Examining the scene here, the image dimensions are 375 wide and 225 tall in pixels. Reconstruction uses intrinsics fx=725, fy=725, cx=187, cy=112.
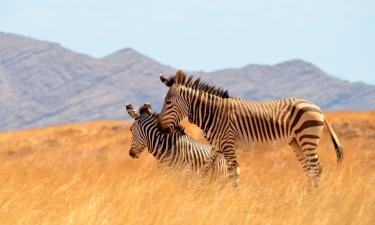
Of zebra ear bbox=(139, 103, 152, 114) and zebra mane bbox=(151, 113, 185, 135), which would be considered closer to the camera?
zebra mane bbox=(151, 113, 185, 135)

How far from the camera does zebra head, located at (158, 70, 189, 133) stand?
12.9 meters

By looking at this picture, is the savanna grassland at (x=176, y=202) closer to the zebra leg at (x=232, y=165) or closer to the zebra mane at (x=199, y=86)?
the zebra leg at (x=232, y=165)

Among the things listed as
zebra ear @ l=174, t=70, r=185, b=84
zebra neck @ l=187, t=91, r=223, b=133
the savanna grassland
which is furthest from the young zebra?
zebra ear @ l=174, t=70, r=185, b=84

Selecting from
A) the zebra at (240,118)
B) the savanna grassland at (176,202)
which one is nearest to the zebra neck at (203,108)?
the zebra at (240,118)

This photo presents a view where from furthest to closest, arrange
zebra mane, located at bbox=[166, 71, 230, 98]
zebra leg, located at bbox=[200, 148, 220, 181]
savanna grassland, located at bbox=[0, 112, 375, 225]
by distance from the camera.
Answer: zebra mane, located at bbox=[166, 71, 230, 98] → zebra leg, located at bbox=[200, 148, 220, 181] → savanna grassland, located at bbox=[0, 112, 375, 225]

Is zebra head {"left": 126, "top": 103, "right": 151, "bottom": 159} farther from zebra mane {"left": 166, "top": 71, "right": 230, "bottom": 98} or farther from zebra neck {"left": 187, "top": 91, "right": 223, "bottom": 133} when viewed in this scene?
zebra neck {"left": 187, "top": 91, "right": 223, "bottom": 133}

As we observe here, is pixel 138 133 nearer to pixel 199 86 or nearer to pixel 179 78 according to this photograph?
pixel 179 78

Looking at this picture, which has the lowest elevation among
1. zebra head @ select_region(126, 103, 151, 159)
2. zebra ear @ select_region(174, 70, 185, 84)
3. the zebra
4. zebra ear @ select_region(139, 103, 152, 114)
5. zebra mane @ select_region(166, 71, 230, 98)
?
zebra head @ select_region(126, 103, 151, 159)

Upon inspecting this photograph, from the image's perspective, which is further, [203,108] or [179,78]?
[179,78]

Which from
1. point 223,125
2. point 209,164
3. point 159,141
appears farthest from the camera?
point 159,141

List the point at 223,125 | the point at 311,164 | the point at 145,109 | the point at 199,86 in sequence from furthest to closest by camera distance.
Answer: the point at 145,109
the point at 199,86
the point at 223,125
the point at 311,164

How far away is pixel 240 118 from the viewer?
12.9 m

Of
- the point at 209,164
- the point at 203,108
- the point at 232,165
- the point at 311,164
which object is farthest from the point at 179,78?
the point at 311,164

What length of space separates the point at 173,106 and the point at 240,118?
121 cm
